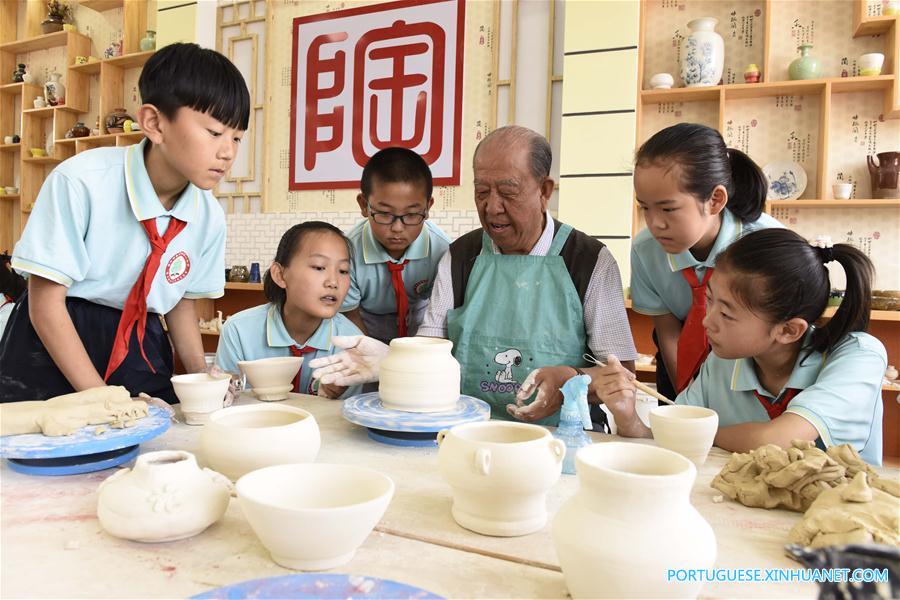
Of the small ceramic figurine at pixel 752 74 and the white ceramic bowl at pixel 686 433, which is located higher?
the small ceramic figurine at pixel 752 74

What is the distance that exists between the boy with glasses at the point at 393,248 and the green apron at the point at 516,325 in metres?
0.46

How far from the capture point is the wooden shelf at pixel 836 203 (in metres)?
4.39

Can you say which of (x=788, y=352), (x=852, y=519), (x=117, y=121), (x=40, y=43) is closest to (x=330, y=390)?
(x=788, y=352)

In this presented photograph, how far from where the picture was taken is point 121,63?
7344 mm

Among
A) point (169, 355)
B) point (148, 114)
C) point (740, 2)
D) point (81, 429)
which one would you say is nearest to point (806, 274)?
point (81, 429)

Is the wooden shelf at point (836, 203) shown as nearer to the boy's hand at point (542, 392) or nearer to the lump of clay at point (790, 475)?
the boy's hand at point (542, 392)

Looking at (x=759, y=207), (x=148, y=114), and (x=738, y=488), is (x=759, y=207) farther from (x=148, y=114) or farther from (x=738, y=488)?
(x=148, y=114)

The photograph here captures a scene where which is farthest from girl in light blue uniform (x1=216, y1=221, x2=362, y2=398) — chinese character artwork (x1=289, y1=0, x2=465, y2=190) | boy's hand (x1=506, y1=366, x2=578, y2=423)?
chinese character artwork (x1=289, y1=0, x2=465, y2=190)

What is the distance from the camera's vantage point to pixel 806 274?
1.75 metres

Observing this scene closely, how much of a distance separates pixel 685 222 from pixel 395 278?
1.24 meters

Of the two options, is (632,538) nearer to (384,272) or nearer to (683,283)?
(683,283)

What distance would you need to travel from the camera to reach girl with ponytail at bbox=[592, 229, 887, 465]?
1584mm

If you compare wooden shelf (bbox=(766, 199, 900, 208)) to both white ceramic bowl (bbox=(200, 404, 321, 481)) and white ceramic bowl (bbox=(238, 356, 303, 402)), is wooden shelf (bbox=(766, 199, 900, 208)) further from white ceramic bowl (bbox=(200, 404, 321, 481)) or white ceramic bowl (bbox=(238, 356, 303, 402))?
white ceramic bowl (bbox=(200, 404, 321, 481))

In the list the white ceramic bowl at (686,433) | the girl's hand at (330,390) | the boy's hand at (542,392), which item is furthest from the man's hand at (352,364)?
the white ceramic bowl at (686,433)
